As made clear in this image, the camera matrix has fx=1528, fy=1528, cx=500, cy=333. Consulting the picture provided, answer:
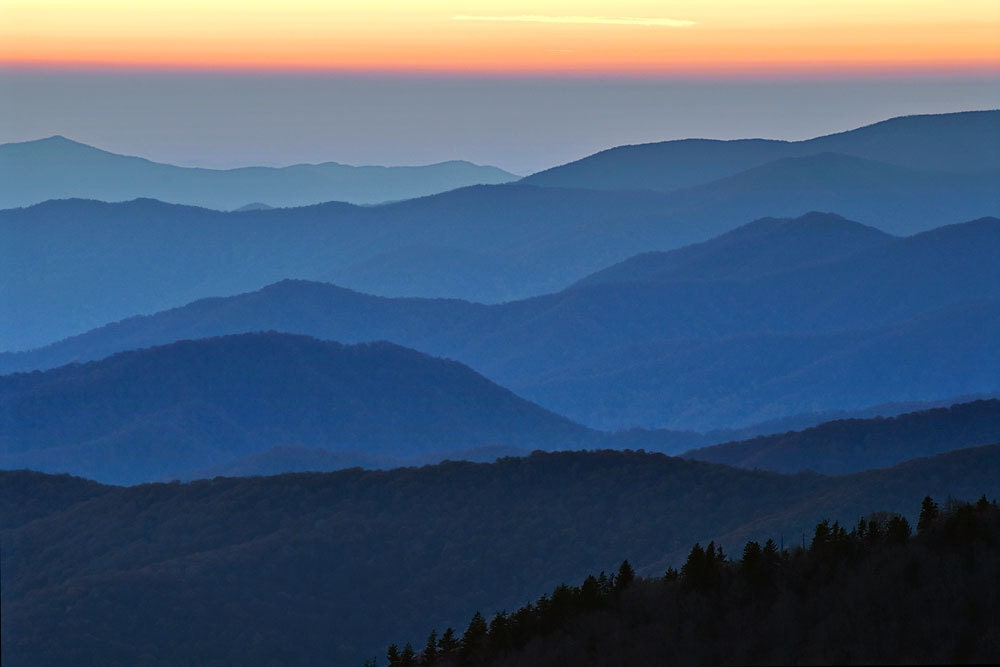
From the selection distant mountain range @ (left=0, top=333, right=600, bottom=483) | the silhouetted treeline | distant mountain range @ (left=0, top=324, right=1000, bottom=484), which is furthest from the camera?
distant mountain range @ (left=0, top=333, right=600, bottom=483)

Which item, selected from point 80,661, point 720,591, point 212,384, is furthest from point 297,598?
point 212,384

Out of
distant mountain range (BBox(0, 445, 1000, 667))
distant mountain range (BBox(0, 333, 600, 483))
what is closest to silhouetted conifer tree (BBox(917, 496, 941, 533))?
distant mountain range (BBox(0, 445, 1000, 667))

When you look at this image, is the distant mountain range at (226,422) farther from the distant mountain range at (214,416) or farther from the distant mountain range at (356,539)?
the distant mountain range at (356,539)

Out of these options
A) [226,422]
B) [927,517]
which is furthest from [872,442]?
[226,422]

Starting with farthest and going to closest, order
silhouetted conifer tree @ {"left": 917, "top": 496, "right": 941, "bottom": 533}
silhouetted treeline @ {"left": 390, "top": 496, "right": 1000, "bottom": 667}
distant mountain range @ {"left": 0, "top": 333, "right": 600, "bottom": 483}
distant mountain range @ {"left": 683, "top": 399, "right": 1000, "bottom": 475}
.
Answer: distant mountain range @ {"left": 0, "top": 333, "right": 600, "bottom": 483}
distant mountain range @ {"left": 683, "top": 399, "right": 1000, "bottom": 475}
silhouetted conifer tree @ {"left": 917, "top": 496, "right": 941, "bottom": 533}
silhouetted treeline @ {"left": 390, "top": 496, "right": 1000, "bottom": 667}

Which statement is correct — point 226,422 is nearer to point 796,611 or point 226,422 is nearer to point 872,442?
point 872,442

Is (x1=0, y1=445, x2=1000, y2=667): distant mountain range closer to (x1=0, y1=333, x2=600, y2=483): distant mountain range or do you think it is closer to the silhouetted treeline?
the silhouetted treeline
